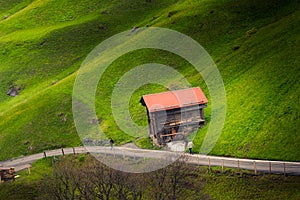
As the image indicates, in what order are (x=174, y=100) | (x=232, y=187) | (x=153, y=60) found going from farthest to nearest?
(x=153, y=60)
(x=174, y=100)
(x=232, y=187)

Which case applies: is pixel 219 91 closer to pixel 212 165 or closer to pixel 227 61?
pixel 227 61

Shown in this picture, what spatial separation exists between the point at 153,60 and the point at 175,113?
111ft

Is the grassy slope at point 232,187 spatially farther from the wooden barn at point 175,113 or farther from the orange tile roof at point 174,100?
the orange tile roof at point 174,100

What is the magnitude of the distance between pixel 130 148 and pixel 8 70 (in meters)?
66.7

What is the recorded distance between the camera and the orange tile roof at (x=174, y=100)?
272ft

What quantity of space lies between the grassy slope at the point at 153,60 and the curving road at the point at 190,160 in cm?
195

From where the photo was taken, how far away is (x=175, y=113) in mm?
83750

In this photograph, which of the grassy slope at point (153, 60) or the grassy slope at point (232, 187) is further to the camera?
the grassy slope at point (153, 60)

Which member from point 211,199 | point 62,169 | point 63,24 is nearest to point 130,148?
point 62,169

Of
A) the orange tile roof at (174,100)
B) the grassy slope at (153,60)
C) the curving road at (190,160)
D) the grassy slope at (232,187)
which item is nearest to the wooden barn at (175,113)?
the orange tile roof at (174,100)

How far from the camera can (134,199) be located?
62469 millimetres

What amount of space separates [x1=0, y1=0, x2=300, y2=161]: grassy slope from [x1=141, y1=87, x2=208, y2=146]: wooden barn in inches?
123

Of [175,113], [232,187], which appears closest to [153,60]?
[175,113]

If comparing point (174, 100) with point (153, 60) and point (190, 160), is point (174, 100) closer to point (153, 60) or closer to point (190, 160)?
point (190, 160)
